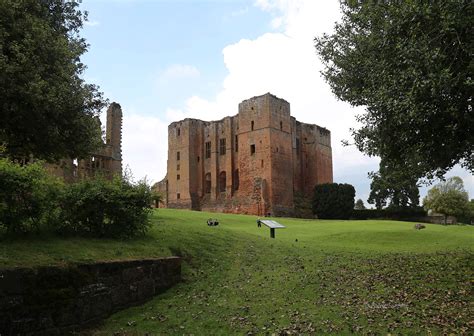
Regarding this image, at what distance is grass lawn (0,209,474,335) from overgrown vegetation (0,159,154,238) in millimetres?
538

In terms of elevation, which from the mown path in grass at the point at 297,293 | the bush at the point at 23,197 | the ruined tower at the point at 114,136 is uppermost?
the ruined tower at the point at 114,136

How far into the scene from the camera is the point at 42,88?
10.6 meters

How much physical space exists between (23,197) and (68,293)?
2530 millimetres

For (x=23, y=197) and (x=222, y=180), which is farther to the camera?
(x=222, y=180)

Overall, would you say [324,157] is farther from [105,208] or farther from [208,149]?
[105,208]

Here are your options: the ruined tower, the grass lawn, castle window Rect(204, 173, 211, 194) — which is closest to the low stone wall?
the grass lawn

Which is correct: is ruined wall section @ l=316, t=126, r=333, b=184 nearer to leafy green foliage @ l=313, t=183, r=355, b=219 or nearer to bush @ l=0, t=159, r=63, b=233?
leafy green foliage @ l=313, t=183, r=355, b=219

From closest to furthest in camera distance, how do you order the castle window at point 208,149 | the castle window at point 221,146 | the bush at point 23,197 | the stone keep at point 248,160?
the bush at point 23,197
the stone keep at point 248,160
the castle window at point 221,146
the castle window at point 208,149

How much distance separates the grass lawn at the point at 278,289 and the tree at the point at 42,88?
128 inches

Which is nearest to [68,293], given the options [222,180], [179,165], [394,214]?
[394,214]

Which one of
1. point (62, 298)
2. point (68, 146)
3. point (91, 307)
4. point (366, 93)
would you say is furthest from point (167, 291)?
point (366, 93)

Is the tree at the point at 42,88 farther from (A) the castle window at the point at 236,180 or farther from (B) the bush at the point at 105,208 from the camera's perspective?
(A) the castle window at the point at 236,180

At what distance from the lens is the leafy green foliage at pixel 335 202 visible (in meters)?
56.0

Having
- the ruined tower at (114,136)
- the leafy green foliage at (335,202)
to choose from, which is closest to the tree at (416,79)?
the ruined tower at (114,136)
